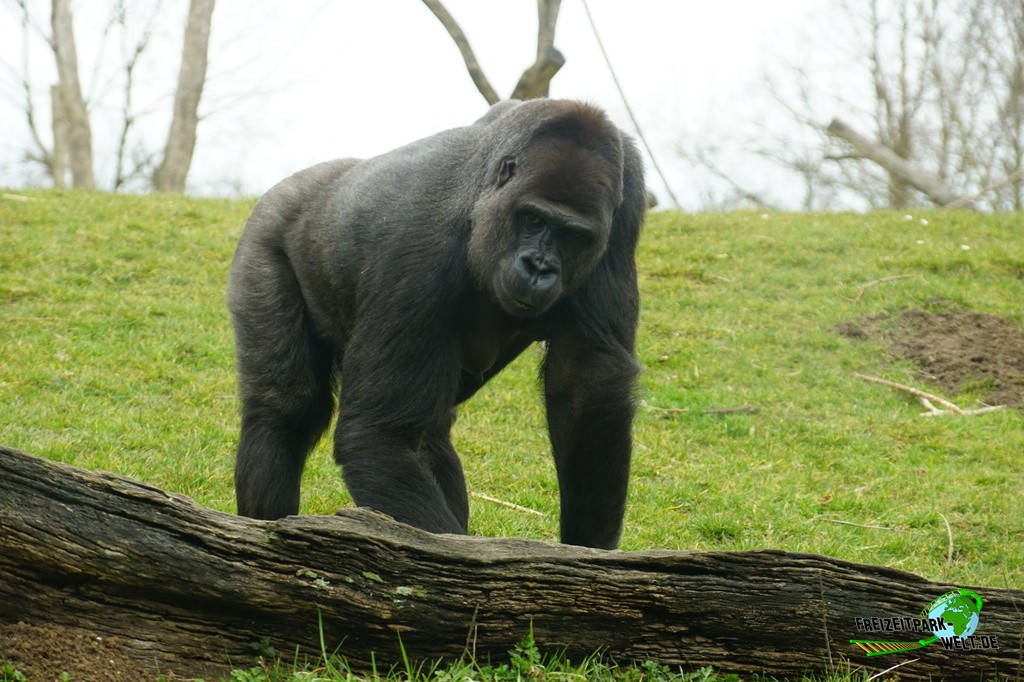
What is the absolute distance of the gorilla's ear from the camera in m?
4.07

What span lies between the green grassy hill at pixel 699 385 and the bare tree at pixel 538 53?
2.23 meters

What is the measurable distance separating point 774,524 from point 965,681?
254cm

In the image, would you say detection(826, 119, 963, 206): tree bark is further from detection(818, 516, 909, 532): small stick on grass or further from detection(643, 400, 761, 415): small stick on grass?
detection(818, 516, 909, 532): small stick on grass

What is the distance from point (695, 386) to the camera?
28.0 feet

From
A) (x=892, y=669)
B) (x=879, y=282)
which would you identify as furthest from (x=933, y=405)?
(x=892, y=669)

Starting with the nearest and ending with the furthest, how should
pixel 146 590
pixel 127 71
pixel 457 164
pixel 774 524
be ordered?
pixel 146 590
pixel 457 164
pixel 774 524
pixel 127 71

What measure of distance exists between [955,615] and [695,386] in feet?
18.0

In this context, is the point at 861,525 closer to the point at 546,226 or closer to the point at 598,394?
the point at 598,394

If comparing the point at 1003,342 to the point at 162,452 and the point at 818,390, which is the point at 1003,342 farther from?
the point at 162,452

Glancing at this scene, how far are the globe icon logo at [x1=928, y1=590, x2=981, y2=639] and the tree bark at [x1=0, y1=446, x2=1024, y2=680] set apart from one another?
0.11 ft

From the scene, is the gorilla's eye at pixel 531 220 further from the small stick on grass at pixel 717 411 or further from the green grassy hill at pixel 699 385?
the small stick on grass at pixel 717 411

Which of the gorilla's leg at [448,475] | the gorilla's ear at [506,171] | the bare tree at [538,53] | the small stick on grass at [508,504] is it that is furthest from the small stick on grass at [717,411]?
the bare tree at [538,53]

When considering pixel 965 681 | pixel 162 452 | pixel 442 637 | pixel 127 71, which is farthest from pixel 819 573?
pixel 127 71

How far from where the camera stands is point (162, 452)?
627cm
